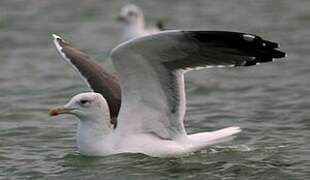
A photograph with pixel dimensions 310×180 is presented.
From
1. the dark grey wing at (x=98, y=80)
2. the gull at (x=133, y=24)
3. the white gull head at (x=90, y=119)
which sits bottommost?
the white gull head at (x=90, y=119)

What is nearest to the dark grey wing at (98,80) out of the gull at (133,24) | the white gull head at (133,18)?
the gull at (133,24)

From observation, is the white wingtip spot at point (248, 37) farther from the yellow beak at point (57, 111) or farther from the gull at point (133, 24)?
the gull at point (133, 24)

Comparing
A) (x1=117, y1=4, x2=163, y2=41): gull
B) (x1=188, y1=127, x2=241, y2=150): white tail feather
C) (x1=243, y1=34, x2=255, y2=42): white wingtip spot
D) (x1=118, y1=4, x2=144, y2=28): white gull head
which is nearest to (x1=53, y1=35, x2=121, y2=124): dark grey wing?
(x1=188, y1=127, x2=241, y2=150): white tail feather

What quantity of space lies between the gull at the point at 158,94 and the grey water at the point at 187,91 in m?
0.16

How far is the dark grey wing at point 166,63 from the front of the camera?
910 cm

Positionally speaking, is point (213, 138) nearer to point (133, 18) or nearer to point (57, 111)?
point (57, 111)

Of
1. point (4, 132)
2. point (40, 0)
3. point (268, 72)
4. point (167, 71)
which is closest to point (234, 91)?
point (268, 72)

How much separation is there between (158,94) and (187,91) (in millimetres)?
4322

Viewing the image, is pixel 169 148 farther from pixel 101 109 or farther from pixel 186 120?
pixel 186 120

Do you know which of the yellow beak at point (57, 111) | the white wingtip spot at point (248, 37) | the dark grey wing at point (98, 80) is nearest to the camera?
the white wingtip spot at point (248, 37)

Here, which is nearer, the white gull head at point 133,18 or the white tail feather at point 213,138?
the white tail feather at point 213,138

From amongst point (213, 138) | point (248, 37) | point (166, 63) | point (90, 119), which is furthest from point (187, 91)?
point (248, 37)

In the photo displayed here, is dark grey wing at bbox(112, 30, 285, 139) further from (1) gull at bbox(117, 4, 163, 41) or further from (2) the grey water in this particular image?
(1) gull at bbox(117, 4, 163, 41)

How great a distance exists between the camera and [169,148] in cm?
975
